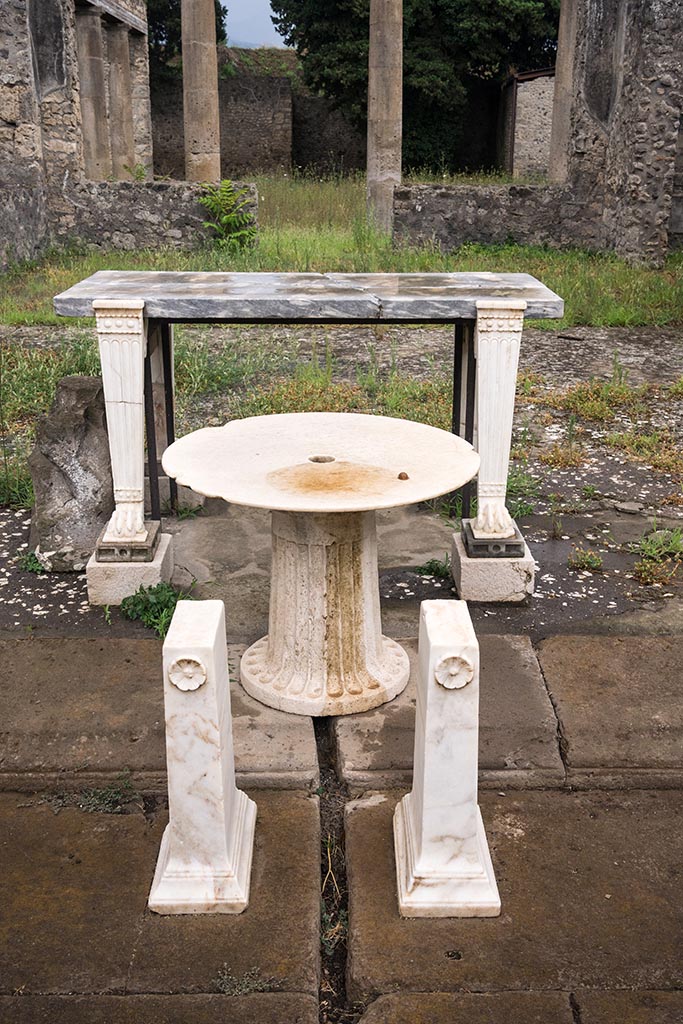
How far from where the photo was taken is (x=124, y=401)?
386cm

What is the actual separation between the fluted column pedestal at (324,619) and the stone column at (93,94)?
13.0 metres

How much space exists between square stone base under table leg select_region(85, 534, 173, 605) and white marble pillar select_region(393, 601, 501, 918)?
1.79 m

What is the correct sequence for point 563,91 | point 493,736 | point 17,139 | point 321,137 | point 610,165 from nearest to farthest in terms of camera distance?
1. point 493,736
2. point 17,139
3. point 610,165
4. point 563,91
5. point 321,137

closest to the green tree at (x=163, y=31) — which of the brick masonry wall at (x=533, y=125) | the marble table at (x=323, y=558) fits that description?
the brick masonry wall at (x=533, y=125)

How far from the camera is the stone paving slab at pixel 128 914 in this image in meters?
2.20

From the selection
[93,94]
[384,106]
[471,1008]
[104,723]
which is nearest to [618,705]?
[471,1008]

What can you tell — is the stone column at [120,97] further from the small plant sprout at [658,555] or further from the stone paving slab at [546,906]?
the stone paving slab at [546,906]

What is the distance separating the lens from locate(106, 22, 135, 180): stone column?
16.5m

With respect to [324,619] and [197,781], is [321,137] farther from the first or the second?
[197,781]

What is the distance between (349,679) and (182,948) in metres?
1.14

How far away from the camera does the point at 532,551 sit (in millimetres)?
4559

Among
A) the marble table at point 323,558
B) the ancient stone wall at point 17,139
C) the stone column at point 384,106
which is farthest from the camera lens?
the stone column at point 384,106

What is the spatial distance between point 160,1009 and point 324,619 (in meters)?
1.34

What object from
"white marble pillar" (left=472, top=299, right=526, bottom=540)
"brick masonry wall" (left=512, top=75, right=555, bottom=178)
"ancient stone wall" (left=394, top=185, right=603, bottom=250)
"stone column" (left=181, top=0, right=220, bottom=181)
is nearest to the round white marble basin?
"white marble pillar" (left=472, top=299, right=526, bottom=540)
